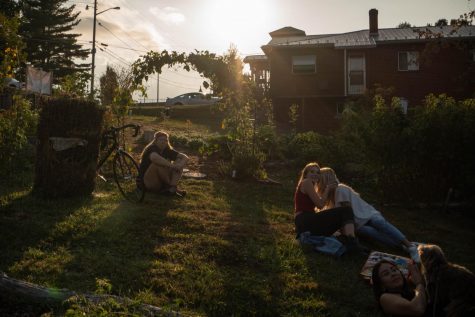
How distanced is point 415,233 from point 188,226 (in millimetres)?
4300

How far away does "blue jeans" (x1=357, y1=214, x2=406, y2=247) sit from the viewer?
692 cm

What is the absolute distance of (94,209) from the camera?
A: 7531mm

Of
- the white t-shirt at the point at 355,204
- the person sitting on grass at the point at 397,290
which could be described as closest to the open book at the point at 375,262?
the person sitting on grass at the point at 397,290

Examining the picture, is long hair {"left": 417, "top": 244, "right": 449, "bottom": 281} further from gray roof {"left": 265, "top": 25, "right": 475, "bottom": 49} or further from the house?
gray roof {"left": 265, "top": 25, "right": 475, "bottom": 49}

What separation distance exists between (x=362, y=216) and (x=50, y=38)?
43635mm

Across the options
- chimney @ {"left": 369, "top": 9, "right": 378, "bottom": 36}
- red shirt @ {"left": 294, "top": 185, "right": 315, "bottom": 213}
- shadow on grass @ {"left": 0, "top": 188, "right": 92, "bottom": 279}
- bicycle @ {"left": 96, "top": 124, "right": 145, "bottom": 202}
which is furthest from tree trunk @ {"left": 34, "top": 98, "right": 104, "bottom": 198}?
chimney @ {"left": 369, "top": 9, "right": 378, "bottom": 36}

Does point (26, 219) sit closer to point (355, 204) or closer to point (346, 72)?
point (355, 204)

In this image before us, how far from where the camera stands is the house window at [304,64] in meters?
29.6

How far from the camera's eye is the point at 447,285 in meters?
3.89

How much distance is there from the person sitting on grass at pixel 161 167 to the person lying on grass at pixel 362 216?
125 inches

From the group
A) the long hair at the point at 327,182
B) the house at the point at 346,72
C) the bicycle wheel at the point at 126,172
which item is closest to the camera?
the long hair at the point at 327,182

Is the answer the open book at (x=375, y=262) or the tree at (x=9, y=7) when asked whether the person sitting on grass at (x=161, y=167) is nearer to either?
the open book at (x=375, y=262)

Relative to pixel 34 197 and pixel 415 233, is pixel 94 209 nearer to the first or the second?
pixel 34 197

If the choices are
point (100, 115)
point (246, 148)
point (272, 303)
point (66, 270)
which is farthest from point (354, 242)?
point (246, 148)
